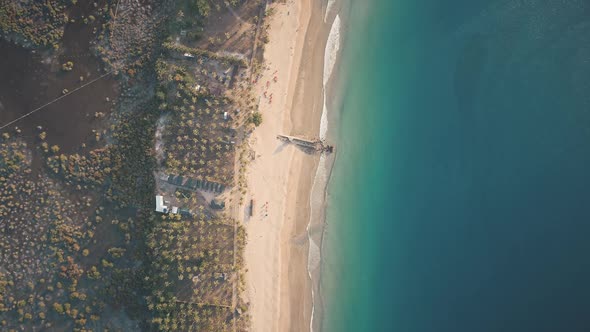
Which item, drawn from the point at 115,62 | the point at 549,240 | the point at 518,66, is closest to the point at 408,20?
the point at 518,66

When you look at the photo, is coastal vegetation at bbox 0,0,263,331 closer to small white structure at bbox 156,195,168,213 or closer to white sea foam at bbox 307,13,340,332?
small white structure at bbox 156,195,168,213

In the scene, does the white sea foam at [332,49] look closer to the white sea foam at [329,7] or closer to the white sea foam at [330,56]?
the white sea foam at [330,56]

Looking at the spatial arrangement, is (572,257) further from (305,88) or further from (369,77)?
(305,88)

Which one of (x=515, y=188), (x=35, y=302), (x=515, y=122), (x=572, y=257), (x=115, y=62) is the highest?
(x=115, y=62)

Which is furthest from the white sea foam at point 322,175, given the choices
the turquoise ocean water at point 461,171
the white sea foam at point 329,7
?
the turquoise ocean water at point 461,171

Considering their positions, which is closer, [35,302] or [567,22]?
[35,302]

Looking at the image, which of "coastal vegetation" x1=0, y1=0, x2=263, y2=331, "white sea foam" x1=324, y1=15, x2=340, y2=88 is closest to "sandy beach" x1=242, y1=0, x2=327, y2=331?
"white sea foam" x1=324, y1=15, x2=340, y2=88
